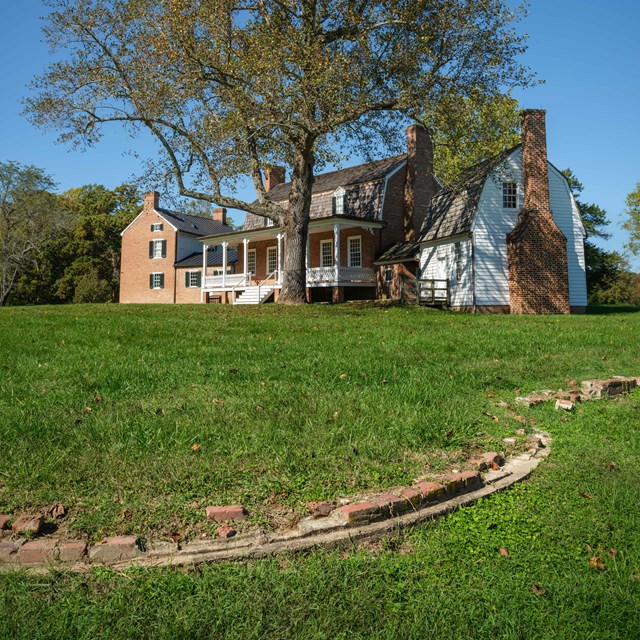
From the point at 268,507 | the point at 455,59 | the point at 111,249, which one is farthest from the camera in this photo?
the point at 111,249

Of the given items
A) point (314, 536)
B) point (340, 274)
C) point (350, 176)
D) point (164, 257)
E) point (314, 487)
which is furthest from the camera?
point (164, 257)

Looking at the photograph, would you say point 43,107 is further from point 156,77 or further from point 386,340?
point 386,340

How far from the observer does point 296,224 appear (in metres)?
20.0

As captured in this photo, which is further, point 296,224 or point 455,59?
point 296,224

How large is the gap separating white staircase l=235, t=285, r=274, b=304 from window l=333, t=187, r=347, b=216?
6188 mm

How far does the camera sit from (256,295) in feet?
94.9

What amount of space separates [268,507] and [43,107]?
20.5m

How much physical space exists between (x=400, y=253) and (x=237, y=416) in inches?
943

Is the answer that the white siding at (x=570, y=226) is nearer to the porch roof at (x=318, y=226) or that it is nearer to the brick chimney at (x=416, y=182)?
the brick chimney at (x=416, y=182)

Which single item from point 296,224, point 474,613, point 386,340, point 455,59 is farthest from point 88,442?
point 455,59

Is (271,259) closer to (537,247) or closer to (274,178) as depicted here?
(274,178)

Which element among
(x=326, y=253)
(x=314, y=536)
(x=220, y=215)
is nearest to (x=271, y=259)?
(x=326, y=253)

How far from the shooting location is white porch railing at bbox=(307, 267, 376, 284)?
27.3m

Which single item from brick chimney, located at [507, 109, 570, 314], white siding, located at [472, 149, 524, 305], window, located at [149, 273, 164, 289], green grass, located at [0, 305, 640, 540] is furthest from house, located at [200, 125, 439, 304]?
green grass, located at [0, 305, 640, 540]
